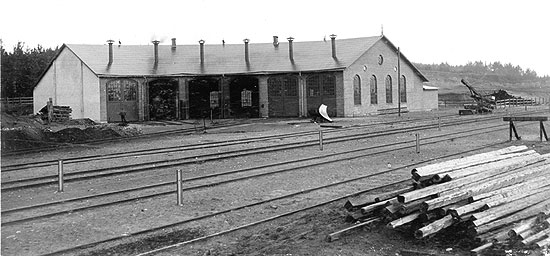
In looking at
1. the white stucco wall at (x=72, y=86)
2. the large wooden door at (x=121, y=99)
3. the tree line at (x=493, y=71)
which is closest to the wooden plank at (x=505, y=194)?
the white stucco wall at (x=72, y=86)

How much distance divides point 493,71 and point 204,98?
121893 millimetres

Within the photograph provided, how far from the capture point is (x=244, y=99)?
4219 centimetres

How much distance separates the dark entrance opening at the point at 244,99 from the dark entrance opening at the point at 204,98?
1.14 metres

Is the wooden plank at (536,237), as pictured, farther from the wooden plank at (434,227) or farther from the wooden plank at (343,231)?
the wooden plank at (343,231)

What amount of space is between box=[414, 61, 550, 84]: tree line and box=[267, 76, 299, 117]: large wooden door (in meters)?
93.9

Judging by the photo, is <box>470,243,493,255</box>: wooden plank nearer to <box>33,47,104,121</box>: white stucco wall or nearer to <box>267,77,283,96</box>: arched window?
<box>267,77,283,96</box>: arched window

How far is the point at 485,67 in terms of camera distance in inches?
5871

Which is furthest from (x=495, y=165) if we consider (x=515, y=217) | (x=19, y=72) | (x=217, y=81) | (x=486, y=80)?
(x=486, y=80)

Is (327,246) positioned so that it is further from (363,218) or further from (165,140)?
(165,140)

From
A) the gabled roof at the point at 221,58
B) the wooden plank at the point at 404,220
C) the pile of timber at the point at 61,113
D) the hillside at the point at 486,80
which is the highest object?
the hillside at the point at 486,80

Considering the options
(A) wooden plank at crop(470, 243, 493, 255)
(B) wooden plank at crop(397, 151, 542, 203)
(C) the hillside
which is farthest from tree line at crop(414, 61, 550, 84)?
(A) wooden plank at crop(470, 243, 493, 255)

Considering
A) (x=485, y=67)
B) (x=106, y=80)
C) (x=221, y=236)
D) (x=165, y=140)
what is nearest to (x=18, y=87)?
(x=106, y=80)

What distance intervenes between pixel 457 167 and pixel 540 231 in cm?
190

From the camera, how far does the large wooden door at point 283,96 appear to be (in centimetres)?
4128
